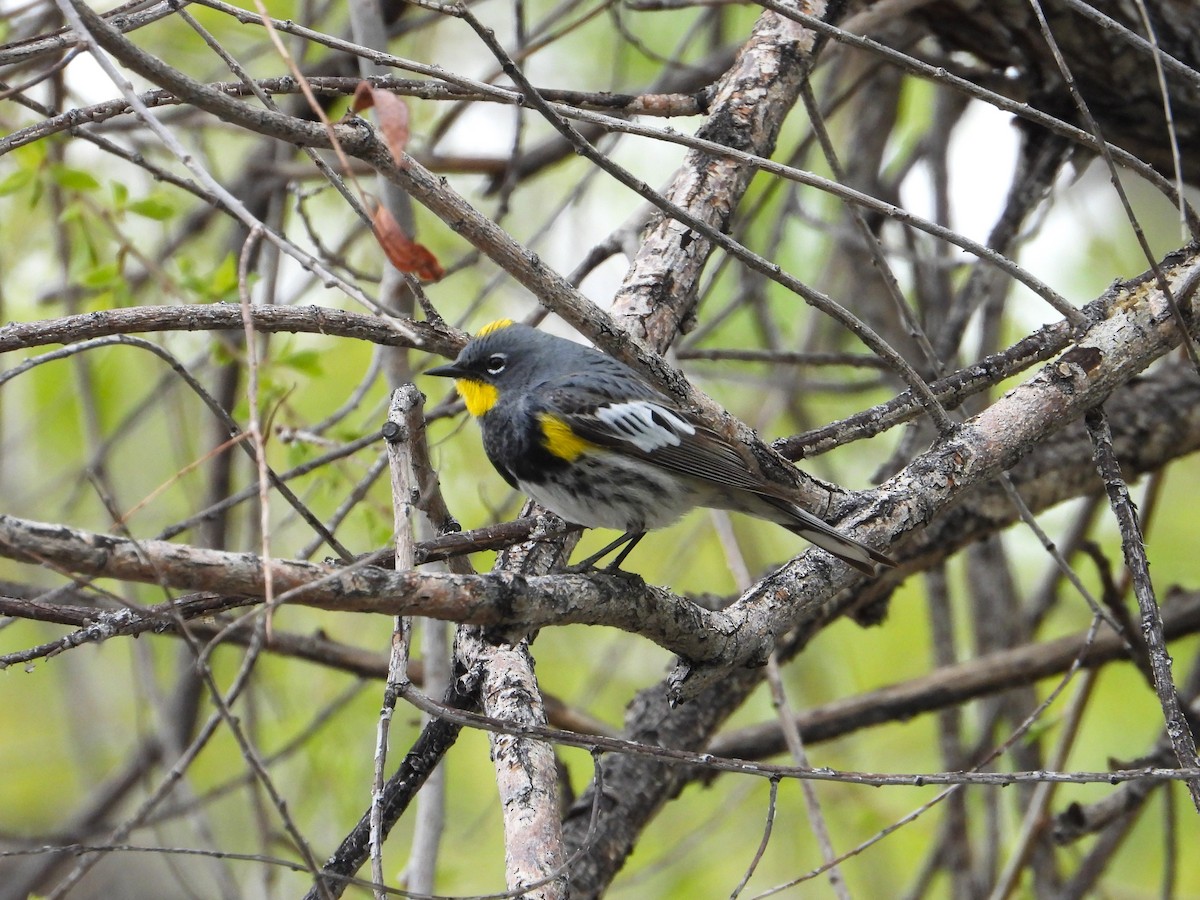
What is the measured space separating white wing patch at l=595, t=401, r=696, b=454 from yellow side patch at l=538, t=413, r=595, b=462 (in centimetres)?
10

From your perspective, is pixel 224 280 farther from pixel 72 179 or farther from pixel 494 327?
pixel 494 327

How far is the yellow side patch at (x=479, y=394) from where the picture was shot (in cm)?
337

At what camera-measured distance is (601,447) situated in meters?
3.14

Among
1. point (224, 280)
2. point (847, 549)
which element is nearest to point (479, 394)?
point (224, 280)

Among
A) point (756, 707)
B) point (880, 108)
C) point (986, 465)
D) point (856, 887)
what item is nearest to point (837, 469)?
point (756, 707)

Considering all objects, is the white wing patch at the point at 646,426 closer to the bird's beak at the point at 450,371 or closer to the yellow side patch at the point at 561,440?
the yellow side patch at the point at 561,440

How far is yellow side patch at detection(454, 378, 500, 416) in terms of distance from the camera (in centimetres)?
337

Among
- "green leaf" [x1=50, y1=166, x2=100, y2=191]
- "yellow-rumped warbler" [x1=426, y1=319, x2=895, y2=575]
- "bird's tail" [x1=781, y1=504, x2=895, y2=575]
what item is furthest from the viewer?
"green leaf" [x1=50, y1=166, x2=100, y2=191]

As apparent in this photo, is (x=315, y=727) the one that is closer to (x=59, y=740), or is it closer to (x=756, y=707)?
(x=756, y=707)

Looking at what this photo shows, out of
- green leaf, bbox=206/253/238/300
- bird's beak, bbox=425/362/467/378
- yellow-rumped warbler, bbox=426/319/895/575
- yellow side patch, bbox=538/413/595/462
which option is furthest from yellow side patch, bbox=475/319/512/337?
green leaf, bbox=206/253/238/300

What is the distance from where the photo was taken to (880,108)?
5.45m

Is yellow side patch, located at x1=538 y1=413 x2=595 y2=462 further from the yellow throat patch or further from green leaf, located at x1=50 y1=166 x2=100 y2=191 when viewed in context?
green leaf, located at x1=50 y1=166 x2=100 y2=191

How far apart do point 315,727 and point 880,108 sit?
3.84 m

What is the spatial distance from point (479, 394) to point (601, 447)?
0.46 metres
